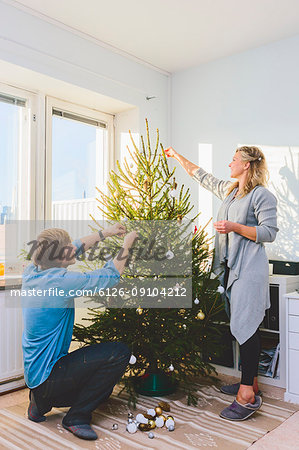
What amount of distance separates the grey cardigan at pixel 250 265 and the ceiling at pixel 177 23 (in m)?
1.33

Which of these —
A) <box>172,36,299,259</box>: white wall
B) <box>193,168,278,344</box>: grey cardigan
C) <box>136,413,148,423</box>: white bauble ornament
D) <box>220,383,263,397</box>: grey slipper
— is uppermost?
<box>172,36,299,259</box>: white wall

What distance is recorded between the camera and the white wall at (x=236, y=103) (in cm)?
323

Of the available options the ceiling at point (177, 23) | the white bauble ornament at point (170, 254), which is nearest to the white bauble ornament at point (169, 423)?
the white bauble ornament at point (170, 254)

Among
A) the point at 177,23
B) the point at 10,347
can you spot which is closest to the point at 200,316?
the point at 10,347

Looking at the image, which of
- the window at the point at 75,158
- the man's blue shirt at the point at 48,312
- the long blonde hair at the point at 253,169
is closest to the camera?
the man's blue shirt at the point at 48,312

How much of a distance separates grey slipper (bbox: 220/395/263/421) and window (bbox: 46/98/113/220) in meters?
1.93

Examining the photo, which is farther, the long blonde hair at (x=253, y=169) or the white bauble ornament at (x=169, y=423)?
the long blonde hair at (x=253, y=169)

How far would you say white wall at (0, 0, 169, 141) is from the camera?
282 cm

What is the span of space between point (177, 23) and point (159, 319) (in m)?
2.09

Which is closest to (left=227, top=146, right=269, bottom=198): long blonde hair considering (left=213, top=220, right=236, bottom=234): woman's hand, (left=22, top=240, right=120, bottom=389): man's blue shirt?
(left=213, top=220, right=236, bottom=234): woman's hand

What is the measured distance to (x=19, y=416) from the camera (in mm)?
2311

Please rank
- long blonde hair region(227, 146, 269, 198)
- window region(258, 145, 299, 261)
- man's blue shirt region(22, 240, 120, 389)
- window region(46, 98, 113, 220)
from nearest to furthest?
man's blue shirt region(22, 240, 120, 389) → long blonde hair region(227, 146, 269, 198) → window region(258, 145, 299, 261) → window region(46, 98, 113, 220)

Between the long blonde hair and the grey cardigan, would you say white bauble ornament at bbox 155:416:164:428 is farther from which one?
the long blonde hair

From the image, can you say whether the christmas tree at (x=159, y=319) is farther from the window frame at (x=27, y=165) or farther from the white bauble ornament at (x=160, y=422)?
the window frame at (x=27, y=165)
